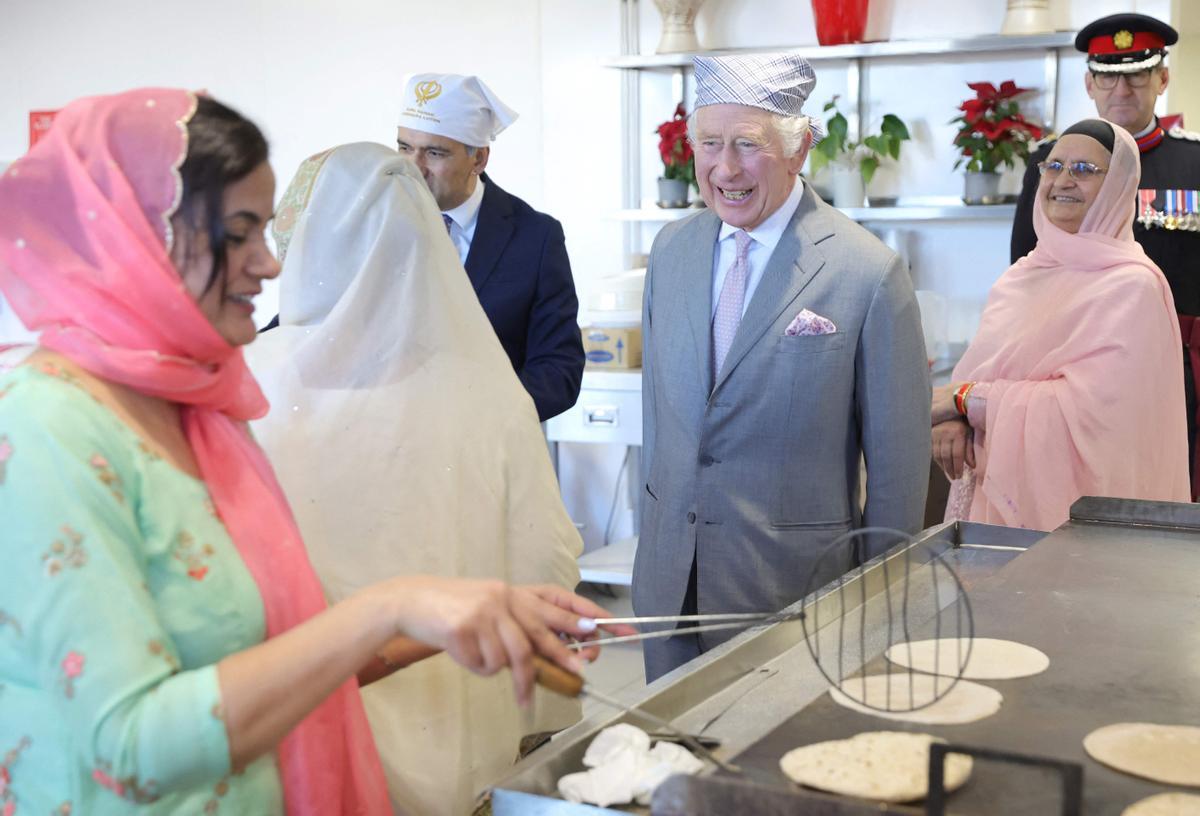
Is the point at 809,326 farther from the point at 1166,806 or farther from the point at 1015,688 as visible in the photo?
the point at 1166,806

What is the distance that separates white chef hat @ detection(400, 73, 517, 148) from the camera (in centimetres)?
280

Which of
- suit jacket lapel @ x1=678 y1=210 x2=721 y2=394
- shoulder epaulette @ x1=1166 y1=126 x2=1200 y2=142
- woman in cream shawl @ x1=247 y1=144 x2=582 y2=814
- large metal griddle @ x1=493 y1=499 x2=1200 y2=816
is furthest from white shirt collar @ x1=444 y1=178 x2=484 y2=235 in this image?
shoulder epaulette @ x1=1166 y1=126 x2=1200 y2=142

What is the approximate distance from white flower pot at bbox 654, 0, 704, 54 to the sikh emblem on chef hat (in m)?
1.76

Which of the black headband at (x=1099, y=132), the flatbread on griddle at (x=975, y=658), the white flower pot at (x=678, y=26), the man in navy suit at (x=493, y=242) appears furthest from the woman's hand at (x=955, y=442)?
the white flower pot at (x=678, y=26)

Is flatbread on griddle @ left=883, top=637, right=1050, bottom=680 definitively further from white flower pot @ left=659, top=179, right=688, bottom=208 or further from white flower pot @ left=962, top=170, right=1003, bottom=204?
white flower pot @ left=659, top=179, right=688, bottom=208

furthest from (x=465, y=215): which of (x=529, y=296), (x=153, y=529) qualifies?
(x=153, y=529)

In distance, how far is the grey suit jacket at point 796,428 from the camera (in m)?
2.19

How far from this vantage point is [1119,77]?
3.51m

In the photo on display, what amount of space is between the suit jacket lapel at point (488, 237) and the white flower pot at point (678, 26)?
69.6 inches

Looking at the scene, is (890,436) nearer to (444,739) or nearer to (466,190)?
(444,739)

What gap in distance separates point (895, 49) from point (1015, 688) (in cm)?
308

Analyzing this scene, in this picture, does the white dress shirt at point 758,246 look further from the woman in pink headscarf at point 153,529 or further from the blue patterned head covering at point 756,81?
the woman in pink headscarf at point 153,529

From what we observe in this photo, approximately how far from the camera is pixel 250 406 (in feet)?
4.29

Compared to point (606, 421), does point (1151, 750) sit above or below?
above
